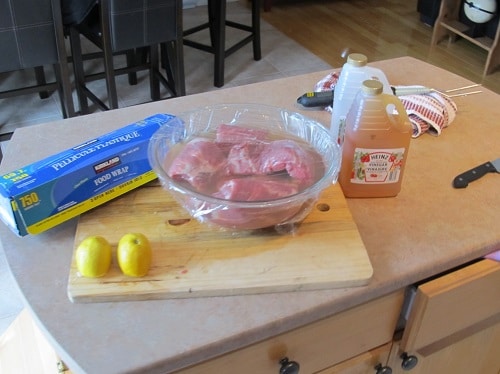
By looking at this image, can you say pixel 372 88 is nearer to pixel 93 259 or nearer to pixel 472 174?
pixel 472 174

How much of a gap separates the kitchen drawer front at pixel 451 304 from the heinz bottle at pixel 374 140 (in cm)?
19

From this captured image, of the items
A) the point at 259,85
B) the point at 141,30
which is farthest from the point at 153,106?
the point at 141,30

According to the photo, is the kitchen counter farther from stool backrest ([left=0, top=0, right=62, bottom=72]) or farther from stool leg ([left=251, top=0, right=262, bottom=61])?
stool leg ([left=251, top=0, right=262, bottom=61])

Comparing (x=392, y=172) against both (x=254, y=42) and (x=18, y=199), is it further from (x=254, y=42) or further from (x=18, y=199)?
(x=254, y=42)

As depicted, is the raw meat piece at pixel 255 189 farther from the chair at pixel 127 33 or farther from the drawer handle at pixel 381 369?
the chair at pixel 127 33

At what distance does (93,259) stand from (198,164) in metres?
0.21

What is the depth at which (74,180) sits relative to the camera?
0.84 meters

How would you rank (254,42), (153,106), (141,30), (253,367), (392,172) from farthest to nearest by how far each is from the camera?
(254,42), (141,30), (153,106), (392,172), (253,367)

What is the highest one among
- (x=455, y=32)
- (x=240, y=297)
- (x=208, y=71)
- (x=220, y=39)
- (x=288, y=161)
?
(x=288, y=161)

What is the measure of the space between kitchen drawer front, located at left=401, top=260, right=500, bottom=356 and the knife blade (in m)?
0.16

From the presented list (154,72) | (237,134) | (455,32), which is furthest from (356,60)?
(455,32)

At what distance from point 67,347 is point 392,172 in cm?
56

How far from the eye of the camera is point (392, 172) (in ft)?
3.02

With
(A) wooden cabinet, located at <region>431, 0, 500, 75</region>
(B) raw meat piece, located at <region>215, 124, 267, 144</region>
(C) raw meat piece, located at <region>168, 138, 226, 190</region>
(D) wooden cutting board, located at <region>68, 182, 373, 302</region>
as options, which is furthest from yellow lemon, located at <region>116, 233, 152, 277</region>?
(A) wooden cabinet, located at <region>431, 0, 500, 75</region>
